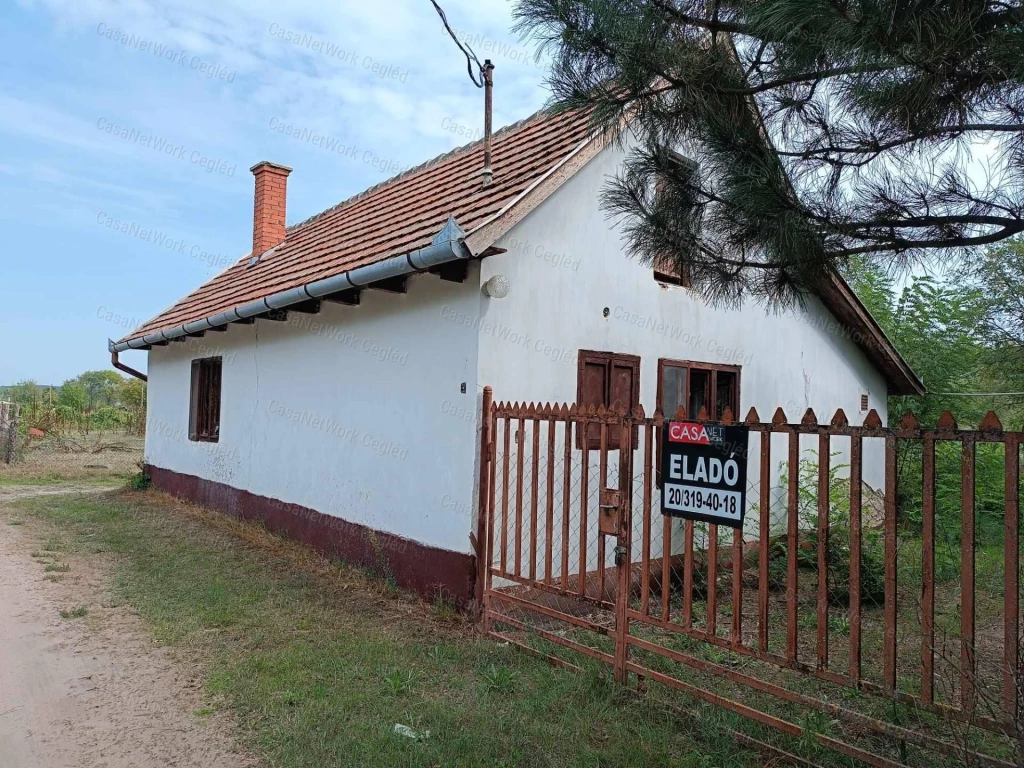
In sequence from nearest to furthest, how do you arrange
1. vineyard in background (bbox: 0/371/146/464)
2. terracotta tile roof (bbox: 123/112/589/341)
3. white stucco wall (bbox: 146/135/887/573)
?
white stucco wall (bbox: 146/135/887/573), terracotta tile roof (bbox: 123/112/589/341), vineyard in background (bbox: 0/371/146/464)

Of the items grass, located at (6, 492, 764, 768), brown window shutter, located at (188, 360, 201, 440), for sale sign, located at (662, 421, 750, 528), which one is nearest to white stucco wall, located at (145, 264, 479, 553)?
grass, located at (6, 492, 764, 768)

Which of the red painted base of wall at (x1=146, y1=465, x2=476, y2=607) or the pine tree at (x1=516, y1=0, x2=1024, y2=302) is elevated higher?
the pine tree at (x1=516, y1=0, x2=1024, y2=302)

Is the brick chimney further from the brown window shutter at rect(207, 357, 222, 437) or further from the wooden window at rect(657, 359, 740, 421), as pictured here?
the wooden window at rect(657, 359, 740, 421)

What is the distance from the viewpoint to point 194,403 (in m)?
11.2

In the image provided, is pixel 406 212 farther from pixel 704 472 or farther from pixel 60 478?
pixel 60 478

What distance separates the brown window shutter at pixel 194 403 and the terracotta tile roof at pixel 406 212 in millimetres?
836

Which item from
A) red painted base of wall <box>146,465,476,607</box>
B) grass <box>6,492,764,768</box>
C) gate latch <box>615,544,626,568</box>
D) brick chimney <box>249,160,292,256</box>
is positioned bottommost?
grass <box>6,492,764,768</box>

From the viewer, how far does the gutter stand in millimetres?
5277

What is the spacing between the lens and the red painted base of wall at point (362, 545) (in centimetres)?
576

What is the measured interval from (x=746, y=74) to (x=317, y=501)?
6.21m

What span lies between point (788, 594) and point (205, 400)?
9948 millimetres

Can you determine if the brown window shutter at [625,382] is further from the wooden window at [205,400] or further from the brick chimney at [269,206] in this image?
the brick chimney at [269,206]

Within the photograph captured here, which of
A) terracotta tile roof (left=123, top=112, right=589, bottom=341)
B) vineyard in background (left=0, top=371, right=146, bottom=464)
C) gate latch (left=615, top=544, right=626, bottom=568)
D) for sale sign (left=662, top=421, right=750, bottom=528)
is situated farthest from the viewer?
vineyard in background (left=0, top=371, right=146, bottom=464)

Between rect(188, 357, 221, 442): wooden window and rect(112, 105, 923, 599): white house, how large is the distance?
1.12 ft
